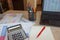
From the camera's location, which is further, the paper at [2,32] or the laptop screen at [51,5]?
the laptop screen at [51,5]

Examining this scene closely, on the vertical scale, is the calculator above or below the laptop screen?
below

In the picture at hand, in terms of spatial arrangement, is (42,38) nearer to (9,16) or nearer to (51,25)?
(51,25)

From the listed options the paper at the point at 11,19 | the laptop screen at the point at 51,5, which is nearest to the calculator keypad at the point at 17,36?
the paper at the point at 11,19

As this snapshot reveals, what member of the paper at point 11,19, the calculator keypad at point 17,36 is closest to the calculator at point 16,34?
the calculator keypad at point 17,36

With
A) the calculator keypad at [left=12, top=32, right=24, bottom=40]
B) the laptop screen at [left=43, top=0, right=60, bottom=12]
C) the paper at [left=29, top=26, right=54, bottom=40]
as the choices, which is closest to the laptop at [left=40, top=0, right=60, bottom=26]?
the laptop screen at [left=43, top=0, right=60, bottom=12]

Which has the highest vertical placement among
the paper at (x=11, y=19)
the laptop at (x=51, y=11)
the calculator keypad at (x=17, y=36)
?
the laptop at (x=51, y=11)

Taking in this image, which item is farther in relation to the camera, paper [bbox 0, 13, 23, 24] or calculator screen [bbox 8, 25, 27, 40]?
paper [bbox 0, 13, 23, 24]

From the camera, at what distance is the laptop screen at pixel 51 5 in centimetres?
81

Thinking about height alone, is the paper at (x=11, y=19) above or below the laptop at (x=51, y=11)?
below

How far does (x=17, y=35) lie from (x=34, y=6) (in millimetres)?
298

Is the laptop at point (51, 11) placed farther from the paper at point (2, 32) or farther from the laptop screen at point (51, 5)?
the paper at point (2, 32)

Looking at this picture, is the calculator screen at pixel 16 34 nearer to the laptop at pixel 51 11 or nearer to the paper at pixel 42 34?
the paper at pixel 42 34

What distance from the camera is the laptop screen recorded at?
0.81 meters

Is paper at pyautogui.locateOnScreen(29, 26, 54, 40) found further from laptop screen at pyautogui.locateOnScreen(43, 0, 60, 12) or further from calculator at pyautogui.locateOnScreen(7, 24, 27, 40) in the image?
laptop screen at pyautogui.locateOnScreen(43, 0, 60, 12)
